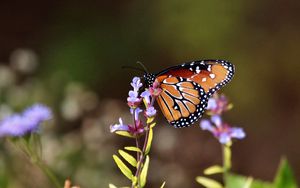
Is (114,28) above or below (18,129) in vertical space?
above

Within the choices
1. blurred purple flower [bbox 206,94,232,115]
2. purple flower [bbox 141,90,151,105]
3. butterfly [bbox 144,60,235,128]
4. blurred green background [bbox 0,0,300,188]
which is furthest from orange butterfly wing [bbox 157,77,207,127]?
blurred green background [bbox 0,0,300,188]

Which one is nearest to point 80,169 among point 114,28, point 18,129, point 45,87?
point 45,87

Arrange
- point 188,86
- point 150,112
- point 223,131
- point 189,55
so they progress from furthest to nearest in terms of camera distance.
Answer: point 189,55 → point 188,86 → point 223,131 → point 150,112

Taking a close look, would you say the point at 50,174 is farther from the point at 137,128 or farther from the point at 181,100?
the point at 181,100

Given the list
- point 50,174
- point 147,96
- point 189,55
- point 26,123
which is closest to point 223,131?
point 147,96

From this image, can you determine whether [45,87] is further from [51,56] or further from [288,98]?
[288,98]

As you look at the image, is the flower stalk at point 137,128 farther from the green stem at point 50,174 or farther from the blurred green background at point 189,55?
the blurred green background at point 189,55

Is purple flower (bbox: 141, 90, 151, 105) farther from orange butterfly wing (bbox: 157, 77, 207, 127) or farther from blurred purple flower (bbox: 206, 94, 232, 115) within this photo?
orange butterfly wing (bbox: 157, 77, 207, 127)
